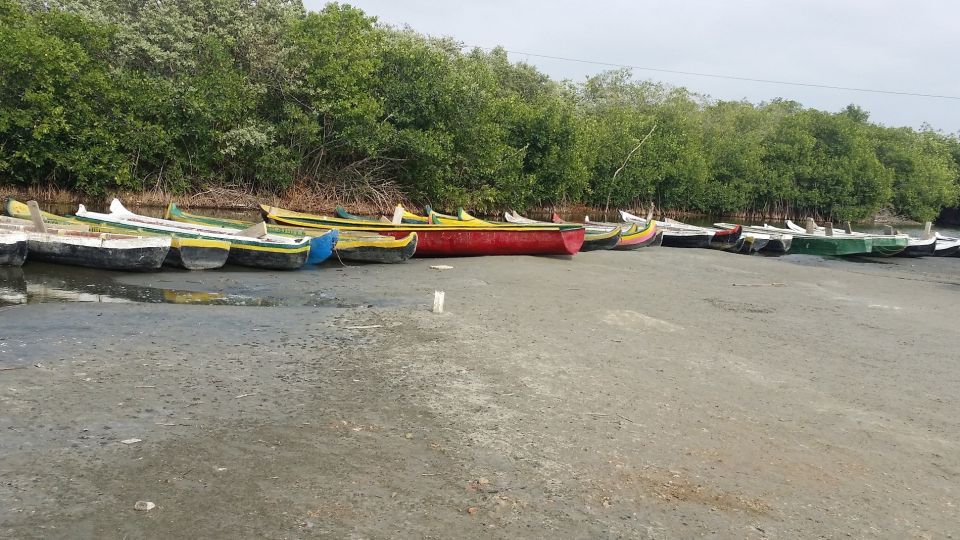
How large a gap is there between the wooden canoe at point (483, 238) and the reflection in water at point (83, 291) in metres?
5.63

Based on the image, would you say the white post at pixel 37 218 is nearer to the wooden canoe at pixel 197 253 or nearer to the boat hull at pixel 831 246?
the wooden canoe at pixel 197 253

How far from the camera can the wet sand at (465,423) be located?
13.5 ft

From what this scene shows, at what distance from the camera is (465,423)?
5.54 meters

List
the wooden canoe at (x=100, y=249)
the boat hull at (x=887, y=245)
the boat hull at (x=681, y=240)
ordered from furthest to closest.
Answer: the boat hull at (x=887, y=245)
the boat hull at (x=681, y=240)
the wooden canoe at (x=100, y=249)

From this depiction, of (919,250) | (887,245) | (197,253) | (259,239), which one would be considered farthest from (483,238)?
(919,250)

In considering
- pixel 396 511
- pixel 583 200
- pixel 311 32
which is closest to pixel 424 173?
pixel 311 32

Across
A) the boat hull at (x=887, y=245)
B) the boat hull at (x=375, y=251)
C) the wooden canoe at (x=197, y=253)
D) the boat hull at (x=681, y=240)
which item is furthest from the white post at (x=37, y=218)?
the boat hull at (x=887, y=245)

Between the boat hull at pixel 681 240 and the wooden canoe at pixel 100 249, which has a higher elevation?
the boat hull at pixel 681 240

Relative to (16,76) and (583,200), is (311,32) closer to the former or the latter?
(16,76)

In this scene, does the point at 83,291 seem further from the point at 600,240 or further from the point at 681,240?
the point at 681,240

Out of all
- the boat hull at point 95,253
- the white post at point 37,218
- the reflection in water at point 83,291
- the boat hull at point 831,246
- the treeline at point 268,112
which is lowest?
the reflection in water at point 83,291

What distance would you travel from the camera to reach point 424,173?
2897 centimetres

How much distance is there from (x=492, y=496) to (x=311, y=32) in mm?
23431

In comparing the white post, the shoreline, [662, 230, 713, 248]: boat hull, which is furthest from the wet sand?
the shoreline
